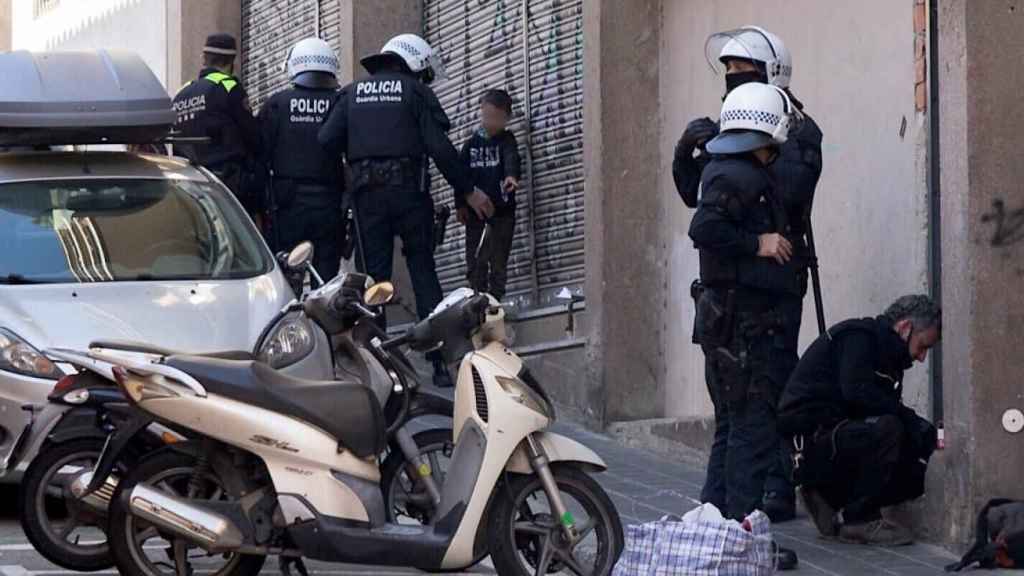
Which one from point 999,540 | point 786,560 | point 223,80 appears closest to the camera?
point 999,540

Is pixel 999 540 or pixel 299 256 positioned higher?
pixel 299 256

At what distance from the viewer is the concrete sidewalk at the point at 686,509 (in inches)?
322

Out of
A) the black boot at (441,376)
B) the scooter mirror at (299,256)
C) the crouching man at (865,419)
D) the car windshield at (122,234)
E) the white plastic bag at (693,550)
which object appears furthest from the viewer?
the black boot at (441,376)

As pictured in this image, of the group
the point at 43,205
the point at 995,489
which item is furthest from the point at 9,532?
the point at 995,489

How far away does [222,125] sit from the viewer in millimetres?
12914

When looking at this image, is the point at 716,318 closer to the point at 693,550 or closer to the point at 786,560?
the point at 786,560

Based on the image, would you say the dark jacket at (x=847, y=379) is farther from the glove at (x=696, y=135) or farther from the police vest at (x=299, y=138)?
the police vest at (x=299, y=138)

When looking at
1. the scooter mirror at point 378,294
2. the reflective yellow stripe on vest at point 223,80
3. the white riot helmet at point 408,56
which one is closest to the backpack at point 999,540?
the scooter mirror at point 378,294

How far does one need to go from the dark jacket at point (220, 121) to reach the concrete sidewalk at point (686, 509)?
2663 mm

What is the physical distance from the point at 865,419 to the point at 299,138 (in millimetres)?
5276

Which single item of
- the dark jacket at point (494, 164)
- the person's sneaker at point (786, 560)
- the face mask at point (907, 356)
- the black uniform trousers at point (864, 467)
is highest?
the dark jacket at point (494, 164)

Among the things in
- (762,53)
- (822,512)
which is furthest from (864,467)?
(762,53)

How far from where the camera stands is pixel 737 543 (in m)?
6.98

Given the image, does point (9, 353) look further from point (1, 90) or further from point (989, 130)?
point (989, 130)
